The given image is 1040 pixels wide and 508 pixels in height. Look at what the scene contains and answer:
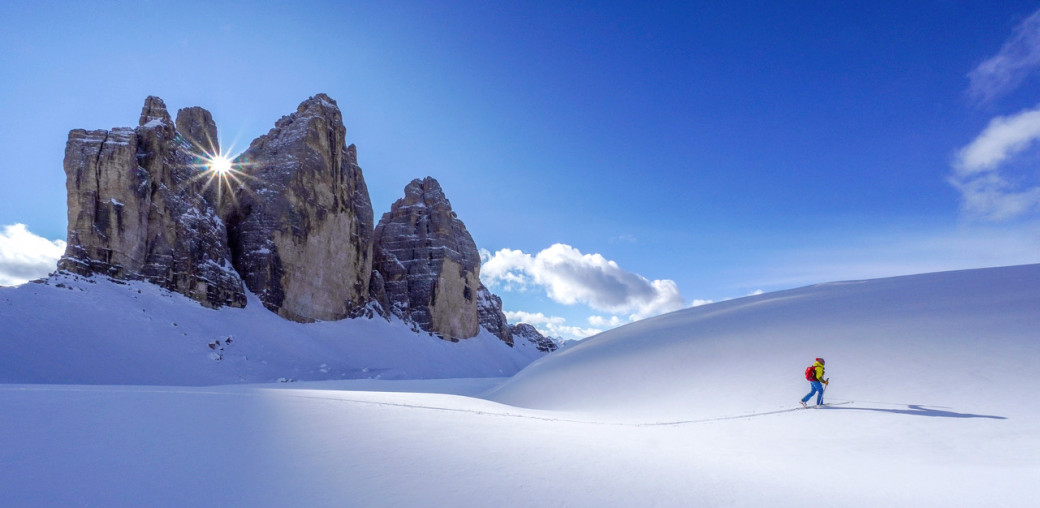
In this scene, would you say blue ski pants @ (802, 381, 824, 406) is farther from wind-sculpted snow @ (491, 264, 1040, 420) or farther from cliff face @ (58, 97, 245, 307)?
cliff face @ (58, 97, 245, 307)

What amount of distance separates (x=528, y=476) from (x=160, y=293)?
3733 cm

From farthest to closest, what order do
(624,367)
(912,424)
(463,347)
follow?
(463,347) < (624,367) < (912,424)

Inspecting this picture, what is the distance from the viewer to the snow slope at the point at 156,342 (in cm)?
2202

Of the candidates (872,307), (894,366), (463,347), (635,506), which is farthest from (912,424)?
(463,347)

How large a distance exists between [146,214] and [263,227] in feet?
37.0

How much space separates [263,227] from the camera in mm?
43312

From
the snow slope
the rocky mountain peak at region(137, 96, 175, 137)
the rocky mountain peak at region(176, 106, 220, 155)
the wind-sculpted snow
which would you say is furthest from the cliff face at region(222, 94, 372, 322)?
the wind-sculpted snow

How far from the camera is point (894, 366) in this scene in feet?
38.9

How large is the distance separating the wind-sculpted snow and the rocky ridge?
29.2 m

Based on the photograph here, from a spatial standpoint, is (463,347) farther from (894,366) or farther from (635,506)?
(635,506)

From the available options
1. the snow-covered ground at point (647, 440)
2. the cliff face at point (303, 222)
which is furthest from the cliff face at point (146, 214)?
the snow-covered ground at point (647, 440)

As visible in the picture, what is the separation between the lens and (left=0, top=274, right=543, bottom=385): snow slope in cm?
2202

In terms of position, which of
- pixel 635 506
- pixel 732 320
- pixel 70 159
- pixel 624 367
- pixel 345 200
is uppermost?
pixel 345 200

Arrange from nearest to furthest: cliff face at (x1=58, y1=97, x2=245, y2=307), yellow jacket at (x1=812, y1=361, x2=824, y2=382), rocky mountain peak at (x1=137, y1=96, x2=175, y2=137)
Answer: yellow jacket at (x1=812, y1=361, x2=824, y2=382)
cliff face at (x1=58, y1=97, x2=245, y2=307)
rocky mountain peak at (x1=137, y1=96, x2=175, y2=137)
